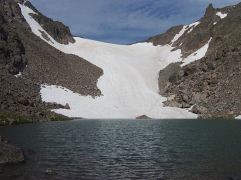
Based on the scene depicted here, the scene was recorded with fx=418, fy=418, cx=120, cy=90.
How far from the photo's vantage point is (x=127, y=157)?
132ft

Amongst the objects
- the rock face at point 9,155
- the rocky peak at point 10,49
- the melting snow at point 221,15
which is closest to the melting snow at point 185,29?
the melting snow at point 221,15

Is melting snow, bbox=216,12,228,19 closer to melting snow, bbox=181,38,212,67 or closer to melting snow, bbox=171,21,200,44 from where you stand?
melting snow, bbox=171,21,200,44

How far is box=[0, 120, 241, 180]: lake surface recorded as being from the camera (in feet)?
104

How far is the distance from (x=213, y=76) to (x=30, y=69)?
178ft

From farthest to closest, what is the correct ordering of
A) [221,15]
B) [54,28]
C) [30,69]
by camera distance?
[221,15] → [54,28] → [30,69]

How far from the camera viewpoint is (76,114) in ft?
363

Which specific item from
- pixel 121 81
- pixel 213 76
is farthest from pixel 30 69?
pixel 213 76

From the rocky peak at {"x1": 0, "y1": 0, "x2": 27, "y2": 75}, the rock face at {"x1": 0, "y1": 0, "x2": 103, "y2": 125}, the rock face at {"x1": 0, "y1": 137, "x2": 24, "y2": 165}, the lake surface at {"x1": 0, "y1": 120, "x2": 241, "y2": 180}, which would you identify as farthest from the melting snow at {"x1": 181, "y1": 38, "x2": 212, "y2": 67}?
the rock face at {"x1": 0, "y1": 137, "x2": 24, "y2": 165}

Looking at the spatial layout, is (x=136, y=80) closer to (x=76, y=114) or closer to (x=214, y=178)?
(x=76, y=114)

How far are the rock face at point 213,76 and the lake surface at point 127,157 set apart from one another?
56685 mm

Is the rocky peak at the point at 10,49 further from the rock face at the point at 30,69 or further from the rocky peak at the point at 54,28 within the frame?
the rocky peak at the point at 54,28

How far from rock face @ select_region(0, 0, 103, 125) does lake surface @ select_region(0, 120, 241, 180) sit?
3359 centimetres

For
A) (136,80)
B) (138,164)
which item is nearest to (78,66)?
(136,80)

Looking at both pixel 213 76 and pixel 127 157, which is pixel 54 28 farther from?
pixel 127 157
